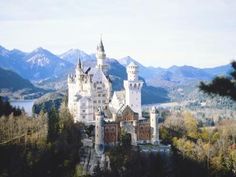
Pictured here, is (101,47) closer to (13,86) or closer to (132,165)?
(132,165)

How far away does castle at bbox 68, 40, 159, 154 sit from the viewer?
4172 centimetres

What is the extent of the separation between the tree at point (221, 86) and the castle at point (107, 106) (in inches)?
1266

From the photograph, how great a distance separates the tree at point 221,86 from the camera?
347 inches

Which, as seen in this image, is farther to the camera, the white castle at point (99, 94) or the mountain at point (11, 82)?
the mountain at point (11, 82)

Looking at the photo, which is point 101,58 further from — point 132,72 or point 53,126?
point 53,126

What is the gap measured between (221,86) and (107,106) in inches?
1480

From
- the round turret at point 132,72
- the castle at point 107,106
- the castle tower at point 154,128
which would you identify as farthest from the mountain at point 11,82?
the castle tower at point 154,128

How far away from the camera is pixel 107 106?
46.3 metres

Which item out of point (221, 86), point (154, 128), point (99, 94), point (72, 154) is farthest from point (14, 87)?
point (221, 86)

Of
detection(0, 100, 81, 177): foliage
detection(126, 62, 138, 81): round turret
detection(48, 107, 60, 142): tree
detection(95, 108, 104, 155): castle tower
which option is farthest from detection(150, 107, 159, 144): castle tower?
detection(48, 107, 60, 142): tree

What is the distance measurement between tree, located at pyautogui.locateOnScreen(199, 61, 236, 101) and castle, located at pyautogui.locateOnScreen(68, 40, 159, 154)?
106ft

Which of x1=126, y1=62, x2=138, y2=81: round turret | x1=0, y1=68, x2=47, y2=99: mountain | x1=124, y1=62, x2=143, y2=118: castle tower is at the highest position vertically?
x1=0, y1=68, x2=47, y2=99: mountain

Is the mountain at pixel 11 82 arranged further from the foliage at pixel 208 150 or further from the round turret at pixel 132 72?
the round turret at pixel 132 72

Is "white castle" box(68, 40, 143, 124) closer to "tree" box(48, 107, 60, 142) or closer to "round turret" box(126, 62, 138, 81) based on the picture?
"round turret" box(126, 62, 138, 81)
